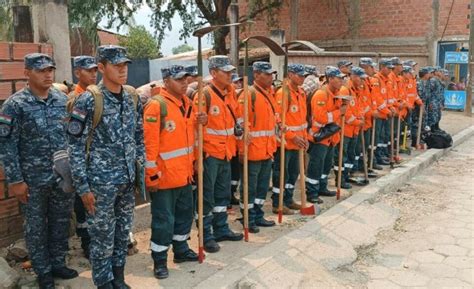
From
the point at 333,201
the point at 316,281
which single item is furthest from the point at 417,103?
the point at 316,281

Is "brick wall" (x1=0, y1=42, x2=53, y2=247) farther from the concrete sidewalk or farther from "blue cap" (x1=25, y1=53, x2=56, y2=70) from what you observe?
"blue cap" (x1=25, y1=53, x2=56, y2=70)

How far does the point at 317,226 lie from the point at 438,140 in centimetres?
613

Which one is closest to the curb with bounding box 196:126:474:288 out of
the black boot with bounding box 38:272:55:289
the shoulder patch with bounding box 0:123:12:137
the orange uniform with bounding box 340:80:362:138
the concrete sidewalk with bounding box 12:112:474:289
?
the concrete sidewalk with bounding box 12:112:474:289

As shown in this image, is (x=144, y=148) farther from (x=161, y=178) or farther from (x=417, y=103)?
(x=417, y=103)

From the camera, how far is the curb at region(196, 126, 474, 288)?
159 inches

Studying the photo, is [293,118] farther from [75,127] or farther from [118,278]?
[75,127]

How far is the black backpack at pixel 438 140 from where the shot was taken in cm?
1025

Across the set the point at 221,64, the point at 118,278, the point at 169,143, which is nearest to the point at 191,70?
the point at 221,64

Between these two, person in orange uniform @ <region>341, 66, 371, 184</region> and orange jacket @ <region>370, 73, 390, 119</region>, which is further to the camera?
orange jacket @ <region>370, 73, 390, 119</region>

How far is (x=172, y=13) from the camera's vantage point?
16.1 meters

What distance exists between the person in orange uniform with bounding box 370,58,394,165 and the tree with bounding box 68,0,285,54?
6915 mm

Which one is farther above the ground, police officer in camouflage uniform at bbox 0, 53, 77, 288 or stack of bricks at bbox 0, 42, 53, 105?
stack of bricks at bbox 0, 42, 53, 105

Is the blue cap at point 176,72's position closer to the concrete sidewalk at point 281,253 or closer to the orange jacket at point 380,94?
the concrete sidewalk at point 281,253

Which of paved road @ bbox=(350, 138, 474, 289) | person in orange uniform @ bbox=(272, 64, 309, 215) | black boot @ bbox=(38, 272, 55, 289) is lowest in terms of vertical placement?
paved road @ bbox=(350, 138, 474, 289)
